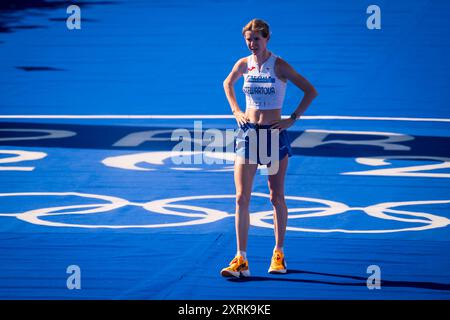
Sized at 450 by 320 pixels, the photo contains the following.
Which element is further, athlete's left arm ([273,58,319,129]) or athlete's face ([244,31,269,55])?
athlete's left arm ([273,58,319,129])

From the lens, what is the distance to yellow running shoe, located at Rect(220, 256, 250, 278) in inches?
364

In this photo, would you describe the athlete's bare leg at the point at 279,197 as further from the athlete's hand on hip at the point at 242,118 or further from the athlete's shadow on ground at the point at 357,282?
the athlete's hand on hip at the point at 242,118

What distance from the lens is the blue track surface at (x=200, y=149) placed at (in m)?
9.57

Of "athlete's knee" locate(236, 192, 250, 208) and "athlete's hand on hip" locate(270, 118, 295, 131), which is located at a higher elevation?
"athlete's hand on hip" locate(270, 118, 295, 131)

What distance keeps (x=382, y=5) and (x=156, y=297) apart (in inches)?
644

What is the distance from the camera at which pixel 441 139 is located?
614 inches

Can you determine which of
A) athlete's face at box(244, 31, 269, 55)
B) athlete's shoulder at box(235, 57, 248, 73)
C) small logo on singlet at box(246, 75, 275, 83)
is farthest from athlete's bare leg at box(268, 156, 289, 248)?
athlete's face at box(244, 31, 269, 55)

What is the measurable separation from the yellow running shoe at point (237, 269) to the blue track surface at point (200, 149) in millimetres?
73

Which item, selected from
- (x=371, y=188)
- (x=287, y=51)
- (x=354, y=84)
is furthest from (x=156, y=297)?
(x=287, y=51)

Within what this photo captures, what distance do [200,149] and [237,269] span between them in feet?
18.5

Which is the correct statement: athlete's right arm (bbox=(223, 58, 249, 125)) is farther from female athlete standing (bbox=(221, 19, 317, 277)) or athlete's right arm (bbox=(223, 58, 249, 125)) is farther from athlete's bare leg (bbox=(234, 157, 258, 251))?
athlete's bare leg (bbox=(234, 157, 258, 251))

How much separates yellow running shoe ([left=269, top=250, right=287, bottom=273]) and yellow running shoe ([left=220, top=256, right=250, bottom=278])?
27cm

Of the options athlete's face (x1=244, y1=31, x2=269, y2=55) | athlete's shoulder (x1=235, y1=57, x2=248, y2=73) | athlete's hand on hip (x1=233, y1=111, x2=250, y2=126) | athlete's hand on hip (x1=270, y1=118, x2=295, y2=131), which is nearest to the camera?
athlete's face (x1=244, y1=31, x2=269, y2=55)

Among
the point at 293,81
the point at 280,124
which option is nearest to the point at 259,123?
the point at 280,124
